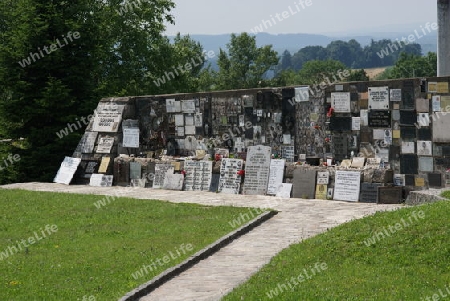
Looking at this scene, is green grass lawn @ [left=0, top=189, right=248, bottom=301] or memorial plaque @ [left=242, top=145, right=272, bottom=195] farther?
memorial plaque @ [left=242, top=145, right=272, bottom=195]

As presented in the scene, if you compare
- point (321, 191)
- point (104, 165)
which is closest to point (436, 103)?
point (321, 191)

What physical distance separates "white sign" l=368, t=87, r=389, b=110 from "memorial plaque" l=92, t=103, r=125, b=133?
6682mm

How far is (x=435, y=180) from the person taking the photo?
1473cm

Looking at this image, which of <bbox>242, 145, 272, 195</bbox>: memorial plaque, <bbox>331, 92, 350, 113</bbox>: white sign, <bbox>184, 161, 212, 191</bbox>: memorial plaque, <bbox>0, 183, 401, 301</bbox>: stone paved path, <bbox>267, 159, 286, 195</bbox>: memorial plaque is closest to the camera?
<bbox>0, 183, 401, 301</bbox>: stone paved path

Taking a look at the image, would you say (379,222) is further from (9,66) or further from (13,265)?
(9,66)

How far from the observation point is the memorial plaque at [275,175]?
633 inches

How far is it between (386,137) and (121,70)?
2119 centimetres

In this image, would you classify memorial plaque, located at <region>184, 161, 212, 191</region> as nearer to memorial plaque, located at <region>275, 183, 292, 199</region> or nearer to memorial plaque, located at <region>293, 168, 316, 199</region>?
memorial plaque, located at <region>275, 183, 292, 199</region>

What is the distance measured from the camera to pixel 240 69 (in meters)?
72.2

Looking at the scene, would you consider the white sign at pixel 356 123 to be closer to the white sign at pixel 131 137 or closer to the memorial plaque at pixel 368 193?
the memorial plaque at pixel 368 193

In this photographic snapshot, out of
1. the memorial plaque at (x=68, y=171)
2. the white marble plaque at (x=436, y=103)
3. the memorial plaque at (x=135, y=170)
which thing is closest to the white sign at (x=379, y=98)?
the white marble plaque at (x=436, y=103)

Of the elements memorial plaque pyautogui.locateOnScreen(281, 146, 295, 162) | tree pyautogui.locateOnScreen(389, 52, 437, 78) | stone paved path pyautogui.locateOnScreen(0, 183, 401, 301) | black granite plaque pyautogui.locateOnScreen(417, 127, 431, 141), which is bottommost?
stone paved path pyautogui.locateOnScreen(0, 183, 401, 301)

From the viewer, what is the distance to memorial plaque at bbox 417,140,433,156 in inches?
579

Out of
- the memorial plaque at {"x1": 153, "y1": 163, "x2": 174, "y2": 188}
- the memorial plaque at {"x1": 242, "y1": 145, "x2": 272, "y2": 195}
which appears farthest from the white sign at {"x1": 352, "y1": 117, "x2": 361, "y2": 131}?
the memorial plaque at {"x1": 153, "y1": 163, "x2": 174, "y2": 188}
